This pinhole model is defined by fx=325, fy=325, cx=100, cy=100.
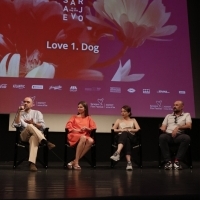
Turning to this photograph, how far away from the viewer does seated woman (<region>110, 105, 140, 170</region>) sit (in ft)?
14.1

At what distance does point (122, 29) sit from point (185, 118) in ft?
5.79

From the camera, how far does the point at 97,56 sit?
16.7 feet

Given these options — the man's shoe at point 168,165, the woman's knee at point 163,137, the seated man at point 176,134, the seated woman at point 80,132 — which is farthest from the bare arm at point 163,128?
the seated woman at point 80,132

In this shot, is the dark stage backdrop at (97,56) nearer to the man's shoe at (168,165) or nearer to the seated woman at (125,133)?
the seated woman at (125,133)

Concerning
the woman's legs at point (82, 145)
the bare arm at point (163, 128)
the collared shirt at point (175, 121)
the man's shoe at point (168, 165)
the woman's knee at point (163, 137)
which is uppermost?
the collared shirt at point (175, 121)

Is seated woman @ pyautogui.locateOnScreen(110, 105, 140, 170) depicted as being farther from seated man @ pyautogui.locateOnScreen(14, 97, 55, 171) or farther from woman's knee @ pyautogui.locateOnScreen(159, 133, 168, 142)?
seated man @ pyautogui.locateOnScreen(14, 97, 55, 171)

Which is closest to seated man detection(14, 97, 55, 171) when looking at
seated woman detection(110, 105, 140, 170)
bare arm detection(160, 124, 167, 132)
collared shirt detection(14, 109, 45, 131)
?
collared shirt detection(14, 109, 45, 131)

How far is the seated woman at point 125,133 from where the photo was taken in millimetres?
4297

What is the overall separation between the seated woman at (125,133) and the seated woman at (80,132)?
367 millimetres

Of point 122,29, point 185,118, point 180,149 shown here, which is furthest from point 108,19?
point 180,149

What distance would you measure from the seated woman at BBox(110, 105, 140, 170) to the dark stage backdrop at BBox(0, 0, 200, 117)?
0.38 m

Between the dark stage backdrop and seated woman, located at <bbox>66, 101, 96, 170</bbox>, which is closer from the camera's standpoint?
seated woman, located at <bbox>66, 101, 96, 170</bbox>

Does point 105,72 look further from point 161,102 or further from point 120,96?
point 161,102

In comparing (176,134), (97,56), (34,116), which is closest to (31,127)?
(34,116)
